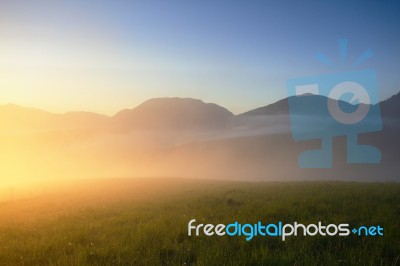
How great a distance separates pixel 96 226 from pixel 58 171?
16579 centimetres

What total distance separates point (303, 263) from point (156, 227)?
17.5ft

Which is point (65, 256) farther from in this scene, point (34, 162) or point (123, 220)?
point (34, 162)

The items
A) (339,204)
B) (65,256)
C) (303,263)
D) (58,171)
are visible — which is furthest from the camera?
(58,171)

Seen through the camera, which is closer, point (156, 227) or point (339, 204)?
point (156, 227)

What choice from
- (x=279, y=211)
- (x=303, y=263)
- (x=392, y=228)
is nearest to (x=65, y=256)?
(x=303, y=263)

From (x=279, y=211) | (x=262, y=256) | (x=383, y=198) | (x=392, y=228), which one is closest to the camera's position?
(x=262, y=256)

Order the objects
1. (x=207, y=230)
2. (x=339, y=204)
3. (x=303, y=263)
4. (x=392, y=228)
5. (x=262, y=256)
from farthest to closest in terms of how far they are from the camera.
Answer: (x=339, y=204) → (x=207, y=230) → (x=392, y=228) → (x=262, y=256) → (x=303, y=263)

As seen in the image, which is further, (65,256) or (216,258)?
(65,256)

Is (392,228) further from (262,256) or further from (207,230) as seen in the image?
(207,230)

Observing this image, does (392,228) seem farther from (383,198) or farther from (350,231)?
(383,198)

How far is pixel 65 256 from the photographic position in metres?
8.32

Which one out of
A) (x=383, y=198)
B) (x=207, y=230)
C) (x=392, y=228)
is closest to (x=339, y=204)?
(x=383, y=198)

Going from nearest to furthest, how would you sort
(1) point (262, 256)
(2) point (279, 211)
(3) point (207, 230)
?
1. (1) point (262, 256)
2. (3) point (207, 230)
3. (2) point (279, 211)

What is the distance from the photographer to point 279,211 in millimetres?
12406
